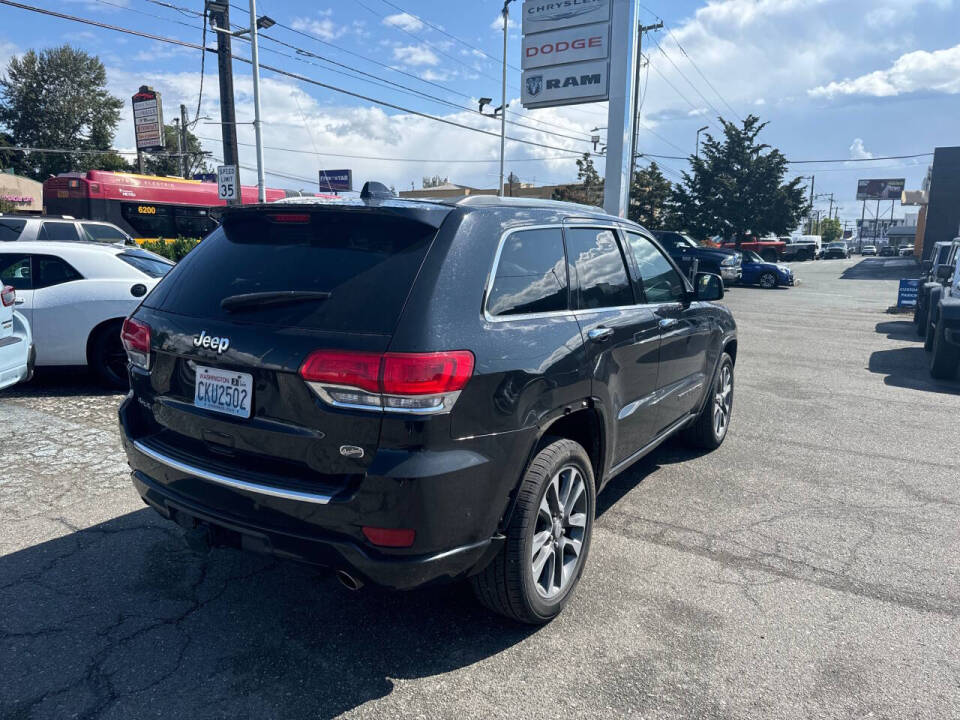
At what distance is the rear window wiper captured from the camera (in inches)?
103

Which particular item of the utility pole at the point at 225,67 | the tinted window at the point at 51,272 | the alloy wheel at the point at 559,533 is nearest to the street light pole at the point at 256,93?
the utility pole at the point at 225,67

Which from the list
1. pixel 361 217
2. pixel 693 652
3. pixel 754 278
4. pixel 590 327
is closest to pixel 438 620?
pixel 693 652

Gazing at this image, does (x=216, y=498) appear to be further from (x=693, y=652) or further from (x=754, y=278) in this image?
(x=754, y=278)

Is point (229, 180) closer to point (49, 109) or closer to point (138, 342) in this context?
point (138, 342)

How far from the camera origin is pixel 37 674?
2.64m

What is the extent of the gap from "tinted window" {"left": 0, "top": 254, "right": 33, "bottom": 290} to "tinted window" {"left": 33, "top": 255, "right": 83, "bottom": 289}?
67 mm

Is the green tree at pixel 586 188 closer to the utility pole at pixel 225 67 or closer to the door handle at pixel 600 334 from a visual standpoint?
the utility pole at pixel 225 67

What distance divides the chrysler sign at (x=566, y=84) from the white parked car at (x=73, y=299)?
15.4m

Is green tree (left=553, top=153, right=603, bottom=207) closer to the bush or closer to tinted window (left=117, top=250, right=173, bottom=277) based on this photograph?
the bush

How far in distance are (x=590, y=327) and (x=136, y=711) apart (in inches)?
94.2

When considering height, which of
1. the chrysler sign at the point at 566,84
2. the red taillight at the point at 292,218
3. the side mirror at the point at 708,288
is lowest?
the side mirror at the point at 708,288

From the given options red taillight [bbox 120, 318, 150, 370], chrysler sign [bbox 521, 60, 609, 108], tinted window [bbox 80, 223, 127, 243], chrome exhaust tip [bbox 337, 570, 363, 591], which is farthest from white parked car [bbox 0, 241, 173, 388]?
chrysler sign [bbox 521, 60, 609, 108]

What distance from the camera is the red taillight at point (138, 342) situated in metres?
3.06

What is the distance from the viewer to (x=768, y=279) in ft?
91.0
